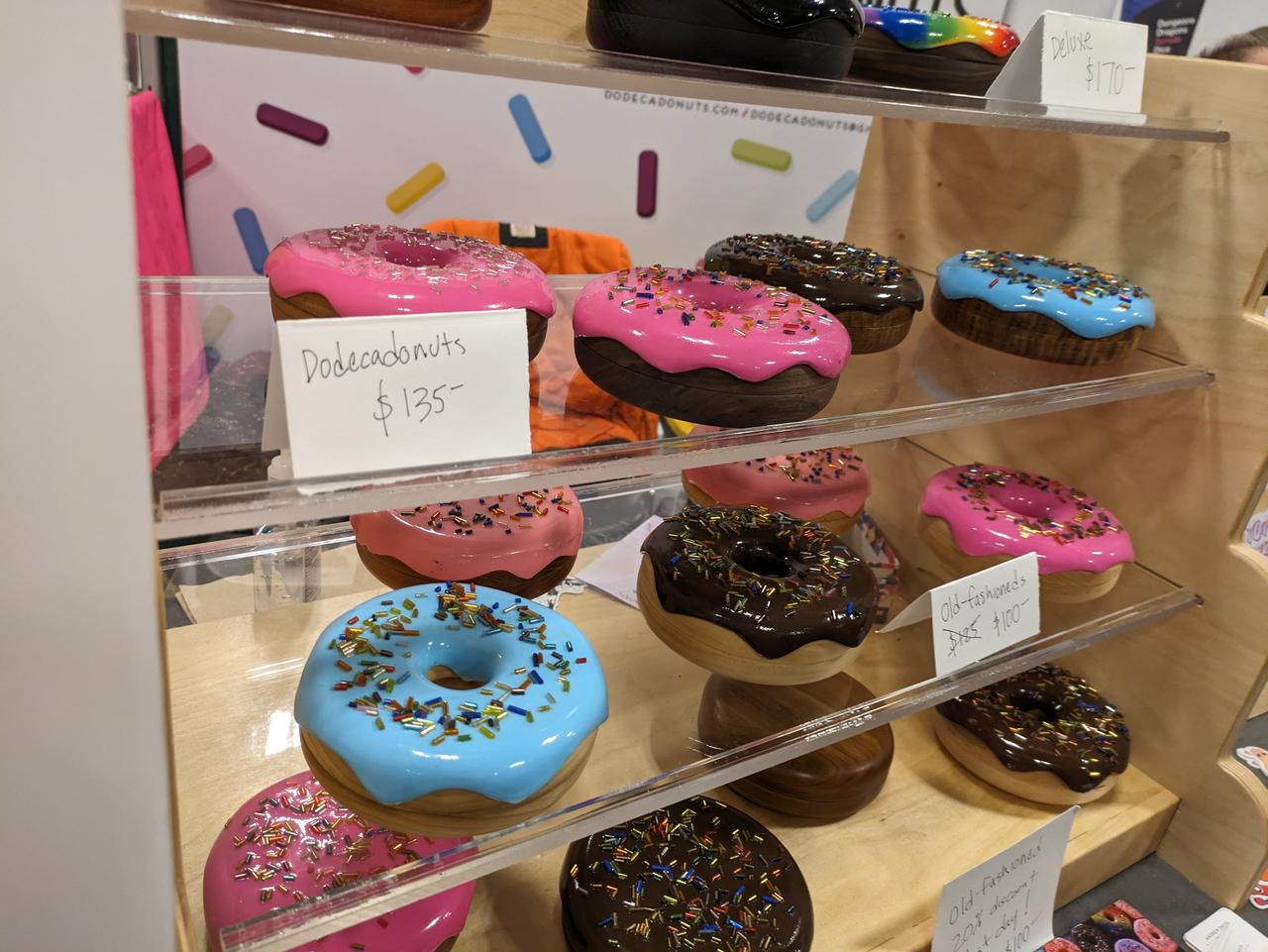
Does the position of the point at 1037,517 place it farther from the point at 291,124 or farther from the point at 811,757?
the point at 291,124

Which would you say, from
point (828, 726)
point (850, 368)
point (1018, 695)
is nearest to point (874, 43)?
point (850, 368)

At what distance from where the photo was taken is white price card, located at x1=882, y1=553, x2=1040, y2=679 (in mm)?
1107

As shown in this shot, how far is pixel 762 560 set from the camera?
1218 mm

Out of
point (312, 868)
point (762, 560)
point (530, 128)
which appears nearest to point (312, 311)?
point (312, 868)

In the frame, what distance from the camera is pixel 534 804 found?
2.67 feet

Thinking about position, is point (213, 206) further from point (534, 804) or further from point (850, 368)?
point (534, 804)

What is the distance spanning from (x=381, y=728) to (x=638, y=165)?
255 cm

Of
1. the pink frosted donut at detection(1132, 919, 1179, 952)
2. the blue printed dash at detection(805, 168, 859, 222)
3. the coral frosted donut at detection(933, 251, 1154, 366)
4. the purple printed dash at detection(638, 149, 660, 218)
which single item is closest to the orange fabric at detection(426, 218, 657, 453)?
the coral frosted donut at detection(933, 251, 1154, 366)

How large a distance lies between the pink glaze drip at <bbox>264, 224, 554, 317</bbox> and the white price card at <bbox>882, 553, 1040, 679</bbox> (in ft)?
1.90

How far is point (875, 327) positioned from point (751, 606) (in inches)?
15.7

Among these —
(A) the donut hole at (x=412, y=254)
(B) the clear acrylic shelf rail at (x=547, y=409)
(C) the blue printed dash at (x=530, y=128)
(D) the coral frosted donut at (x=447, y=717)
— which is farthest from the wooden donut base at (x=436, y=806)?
(C) the blue printed dash at (x=530, y=128)

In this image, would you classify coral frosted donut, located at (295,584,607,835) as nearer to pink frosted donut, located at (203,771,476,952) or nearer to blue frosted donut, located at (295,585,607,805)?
blue frosted donut, located at (295,585,607,805)

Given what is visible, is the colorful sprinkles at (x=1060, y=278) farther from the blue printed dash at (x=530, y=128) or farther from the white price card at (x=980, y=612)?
the blue printed dash at (x=530, y=128)

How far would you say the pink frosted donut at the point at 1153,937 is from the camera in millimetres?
1281
